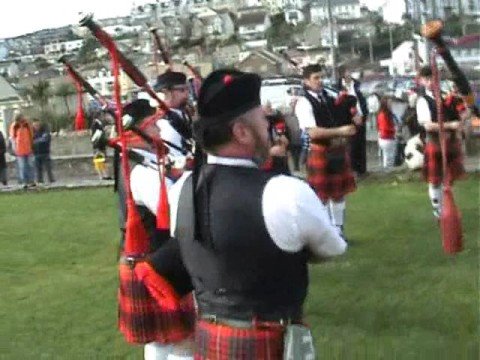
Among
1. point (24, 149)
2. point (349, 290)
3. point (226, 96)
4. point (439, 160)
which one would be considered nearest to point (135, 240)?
point (226, 96)

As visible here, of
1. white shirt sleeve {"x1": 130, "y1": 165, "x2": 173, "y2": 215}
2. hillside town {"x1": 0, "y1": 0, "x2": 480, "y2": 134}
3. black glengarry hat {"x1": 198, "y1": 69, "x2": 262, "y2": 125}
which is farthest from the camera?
hillside town {"x1": 0, "y1": 0, "x2": 480, "y2": 134}

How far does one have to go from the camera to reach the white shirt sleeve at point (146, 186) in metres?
4.23

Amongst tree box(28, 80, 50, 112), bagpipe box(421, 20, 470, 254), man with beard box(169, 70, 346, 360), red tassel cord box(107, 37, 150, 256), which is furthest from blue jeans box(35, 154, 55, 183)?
tree box(28, 80, 50, 112)

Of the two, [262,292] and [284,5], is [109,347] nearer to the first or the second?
[262,292]

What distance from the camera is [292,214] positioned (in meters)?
2.87

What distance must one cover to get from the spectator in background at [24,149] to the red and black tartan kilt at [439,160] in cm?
867

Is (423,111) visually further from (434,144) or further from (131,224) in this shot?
(131,224)

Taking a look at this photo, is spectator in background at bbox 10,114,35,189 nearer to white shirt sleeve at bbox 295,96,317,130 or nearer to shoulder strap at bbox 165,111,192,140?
white shirt sleeve at bbox 295,96,317,130

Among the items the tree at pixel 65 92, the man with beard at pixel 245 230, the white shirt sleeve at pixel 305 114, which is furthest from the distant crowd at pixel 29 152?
the tree at pixel 65 92

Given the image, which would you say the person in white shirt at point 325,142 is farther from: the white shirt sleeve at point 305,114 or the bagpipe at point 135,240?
the bagpipe at point 135,240

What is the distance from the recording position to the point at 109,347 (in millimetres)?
6035

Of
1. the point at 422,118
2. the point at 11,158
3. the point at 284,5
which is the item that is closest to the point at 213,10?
the point at 284,5

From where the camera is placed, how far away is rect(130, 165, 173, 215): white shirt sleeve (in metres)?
4.23

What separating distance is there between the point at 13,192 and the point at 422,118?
853 centimetres
